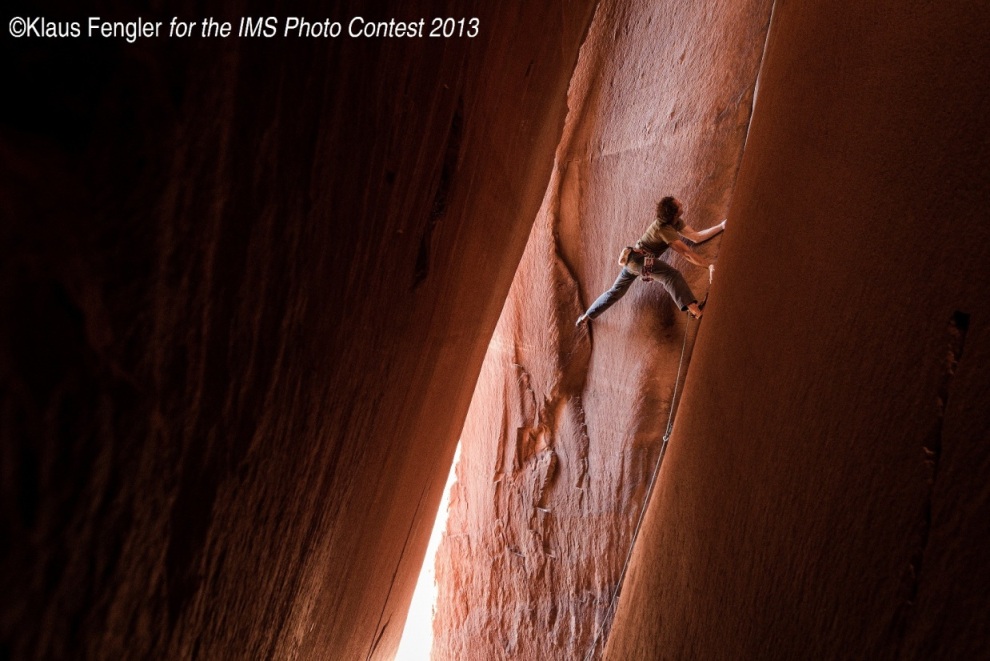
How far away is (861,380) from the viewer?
3.17 feet

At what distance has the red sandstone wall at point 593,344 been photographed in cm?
438

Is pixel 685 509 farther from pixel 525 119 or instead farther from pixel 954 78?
pixel 525 119

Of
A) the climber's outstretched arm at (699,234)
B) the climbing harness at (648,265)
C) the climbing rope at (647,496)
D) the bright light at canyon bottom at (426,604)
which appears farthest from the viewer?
the bright light at canyon bottom at (426,604)

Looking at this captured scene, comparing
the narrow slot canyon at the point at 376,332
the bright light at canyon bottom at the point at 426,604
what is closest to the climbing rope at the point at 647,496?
the narrow slot canyon at the point at 376,332

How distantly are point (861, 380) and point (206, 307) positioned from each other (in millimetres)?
1164

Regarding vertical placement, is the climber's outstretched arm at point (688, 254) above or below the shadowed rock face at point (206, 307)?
above

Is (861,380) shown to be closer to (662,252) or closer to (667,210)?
(667,210)

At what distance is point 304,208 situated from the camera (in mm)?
1092

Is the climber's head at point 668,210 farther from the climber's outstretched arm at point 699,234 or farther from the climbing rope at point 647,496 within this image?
Result: the climbing rope at point 647,496

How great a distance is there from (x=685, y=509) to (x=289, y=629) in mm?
1445

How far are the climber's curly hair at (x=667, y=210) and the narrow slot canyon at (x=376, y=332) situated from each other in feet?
3.65

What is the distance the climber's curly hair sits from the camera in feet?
12.4

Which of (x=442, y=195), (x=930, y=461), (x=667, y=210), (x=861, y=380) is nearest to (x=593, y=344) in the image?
(x=667, y=210)

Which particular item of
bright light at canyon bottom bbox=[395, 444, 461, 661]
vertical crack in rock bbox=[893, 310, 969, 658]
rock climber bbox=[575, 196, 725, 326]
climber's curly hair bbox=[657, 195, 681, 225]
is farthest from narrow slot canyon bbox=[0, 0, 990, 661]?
bright light at canyon bottom bbox=[395, 444, 461, 661]
